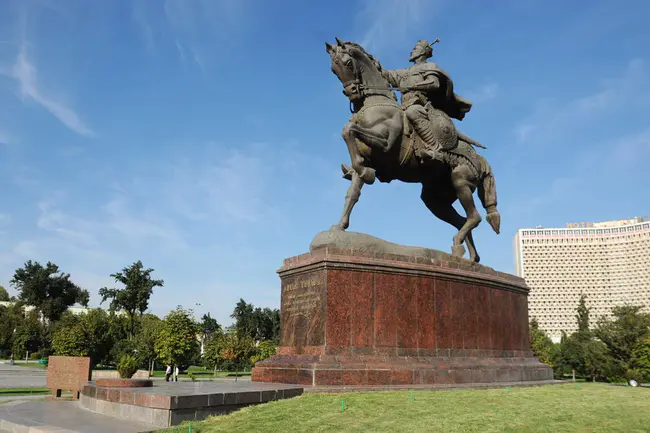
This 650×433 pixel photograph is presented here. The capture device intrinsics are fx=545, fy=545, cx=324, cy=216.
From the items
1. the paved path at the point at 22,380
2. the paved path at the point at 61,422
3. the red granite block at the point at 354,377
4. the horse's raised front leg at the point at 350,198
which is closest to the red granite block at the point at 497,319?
the horse's raised front leg at the point at 350,198

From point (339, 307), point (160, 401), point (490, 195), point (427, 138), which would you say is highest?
point (427, 138)

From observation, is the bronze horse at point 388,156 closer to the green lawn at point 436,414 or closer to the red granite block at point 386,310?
the red granite block at point 386,310

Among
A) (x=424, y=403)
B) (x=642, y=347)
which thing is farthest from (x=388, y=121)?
(x=642, y=347)

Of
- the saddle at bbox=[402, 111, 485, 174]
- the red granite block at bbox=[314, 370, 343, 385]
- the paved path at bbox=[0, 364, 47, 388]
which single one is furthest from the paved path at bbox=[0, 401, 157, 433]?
the paved path at bbox=[0, 364, 47, 388]

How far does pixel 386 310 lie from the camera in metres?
9.92

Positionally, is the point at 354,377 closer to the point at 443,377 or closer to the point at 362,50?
the point at 443,377

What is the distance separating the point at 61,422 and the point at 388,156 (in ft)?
24.5

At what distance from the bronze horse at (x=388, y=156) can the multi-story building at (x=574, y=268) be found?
97.7 metres

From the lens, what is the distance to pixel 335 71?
11.6m

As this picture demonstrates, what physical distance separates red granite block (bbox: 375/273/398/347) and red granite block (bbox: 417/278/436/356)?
1.82 feet

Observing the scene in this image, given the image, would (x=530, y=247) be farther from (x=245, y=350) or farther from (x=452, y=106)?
(x=452, y=106)

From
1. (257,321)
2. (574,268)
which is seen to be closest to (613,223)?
(574,268)

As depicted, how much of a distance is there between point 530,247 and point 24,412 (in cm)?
10949

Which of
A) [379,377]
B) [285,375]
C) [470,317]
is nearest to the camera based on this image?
[379,377]
